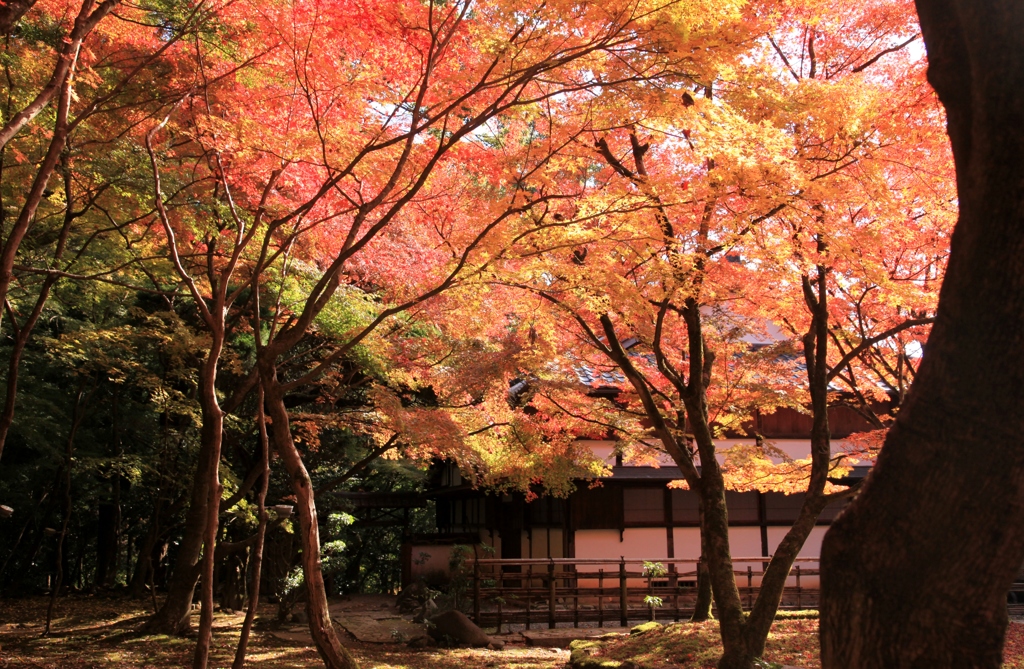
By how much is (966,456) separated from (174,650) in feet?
28.8

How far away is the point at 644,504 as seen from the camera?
15195 millimetres

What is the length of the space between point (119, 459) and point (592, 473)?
25.5 feet

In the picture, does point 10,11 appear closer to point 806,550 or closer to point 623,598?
point 623,598

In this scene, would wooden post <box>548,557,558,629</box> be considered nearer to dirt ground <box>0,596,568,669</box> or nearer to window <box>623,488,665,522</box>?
dirt ground <box>0,596,568,669</box>

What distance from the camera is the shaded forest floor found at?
8.30m

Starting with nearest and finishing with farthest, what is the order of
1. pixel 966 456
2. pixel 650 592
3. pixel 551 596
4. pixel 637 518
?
1. pixel 966 456
2. pixel 551 596
3. pixel 650 592
4. pixel 637 518

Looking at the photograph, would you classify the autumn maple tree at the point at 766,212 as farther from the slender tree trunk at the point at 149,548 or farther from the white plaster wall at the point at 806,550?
the slender tree trunk at the point at 149,548

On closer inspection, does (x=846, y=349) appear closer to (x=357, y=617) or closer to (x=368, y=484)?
(x=357, y=617)

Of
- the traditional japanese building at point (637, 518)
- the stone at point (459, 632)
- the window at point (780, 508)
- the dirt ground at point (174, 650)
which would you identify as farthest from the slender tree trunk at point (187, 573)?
the window at point (780, 508)

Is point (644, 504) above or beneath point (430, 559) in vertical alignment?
above

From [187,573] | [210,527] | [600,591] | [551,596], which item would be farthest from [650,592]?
[210,527]

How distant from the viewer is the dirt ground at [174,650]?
27.3ft

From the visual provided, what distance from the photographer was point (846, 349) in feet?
38.7

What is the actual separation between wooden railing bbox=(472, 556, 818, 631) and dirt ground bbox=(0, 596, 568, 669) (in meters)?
1.59
